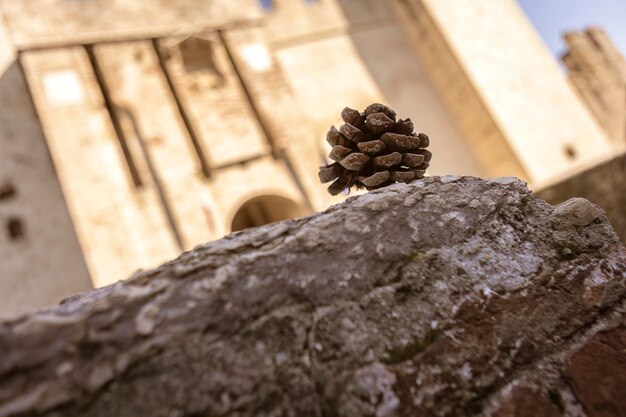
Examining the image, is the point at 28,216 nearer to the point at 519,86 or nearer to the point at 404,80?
the point at 404,80

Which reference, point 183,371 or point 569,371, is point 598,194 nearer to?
point 569,371

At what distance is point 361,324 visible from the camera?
0.83 meters

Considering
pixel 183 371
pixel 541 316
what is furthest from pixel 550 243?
pixel 183 371

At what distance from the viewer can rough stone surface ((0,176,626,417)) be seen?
26.5 inches

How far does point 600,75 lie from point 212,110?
11.7 meters

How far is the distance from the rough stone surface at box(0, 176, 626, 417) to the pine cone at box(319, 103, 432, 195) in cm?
25

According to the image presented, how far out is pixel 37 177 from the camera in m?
6.64

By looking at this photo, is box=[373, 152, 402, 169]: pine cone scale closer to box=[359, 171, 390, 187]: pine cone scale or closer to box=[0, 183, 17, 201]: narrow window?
box=[359, 171, 390, 187]: pine cone scale

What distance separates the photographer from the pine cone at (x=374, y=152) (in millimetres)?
1348

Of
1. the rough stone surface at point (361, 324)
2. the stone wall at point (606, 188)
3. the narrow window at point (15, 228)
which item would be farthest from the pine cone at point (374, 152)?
the narrow window at point (15, 228)

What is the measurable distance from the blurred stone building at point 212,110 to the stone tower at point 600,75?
3.77 meters

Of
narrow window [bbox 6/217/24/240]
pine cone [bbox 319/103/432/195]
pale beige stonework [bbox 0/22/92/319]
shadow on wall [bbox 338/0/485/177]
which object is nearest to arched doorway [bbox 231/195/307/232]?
pale beige stonework [bbox 0/22/92/319]

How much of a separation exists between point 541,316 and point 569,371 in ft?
0.39

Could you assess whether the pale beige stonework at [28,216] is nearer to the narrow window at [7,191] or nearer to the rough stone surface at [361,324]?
the narrow window at [7,191]
